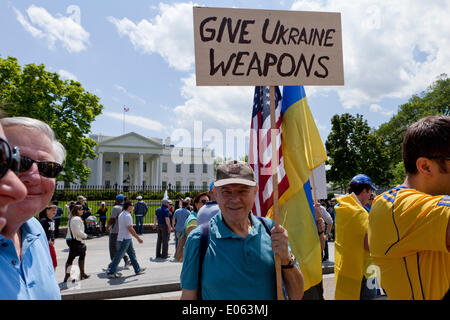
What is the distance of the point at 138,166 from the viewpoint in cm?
6969

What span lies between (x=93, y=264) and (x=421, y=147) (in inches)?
394

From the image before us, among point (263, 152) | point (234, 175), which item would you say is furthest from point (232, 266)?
point (263, 152)

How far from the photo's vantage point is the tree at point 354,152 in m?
35.4

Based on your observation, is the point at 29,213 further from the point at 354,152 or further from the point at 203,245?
the point at 354,152

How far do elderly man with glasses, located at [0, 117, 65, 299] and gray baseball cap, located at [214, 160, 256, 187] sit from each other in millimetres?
1038

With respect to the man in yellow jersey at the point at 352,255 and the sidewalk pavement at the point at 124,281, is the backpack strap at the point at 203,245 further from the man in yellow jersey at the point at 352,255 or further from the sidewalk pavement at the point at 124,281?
the sidewalk pavement at the point at 124,281

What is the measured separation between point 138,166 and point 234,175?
2773 inches

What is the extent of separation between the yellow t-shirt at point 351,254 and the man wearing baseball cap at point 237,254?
116 centimetres

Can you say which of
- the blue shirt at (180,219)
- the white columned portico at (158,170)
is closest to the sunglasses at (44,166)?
the blue shirt at (180,219)

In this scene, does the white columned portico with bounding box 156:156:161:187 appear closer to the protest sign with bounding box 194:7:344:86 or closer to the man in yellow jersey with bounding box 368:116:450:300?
the protest sign with bounding box 194:7:344:86

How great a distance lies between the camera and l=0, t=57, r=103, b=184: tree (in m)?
21.3

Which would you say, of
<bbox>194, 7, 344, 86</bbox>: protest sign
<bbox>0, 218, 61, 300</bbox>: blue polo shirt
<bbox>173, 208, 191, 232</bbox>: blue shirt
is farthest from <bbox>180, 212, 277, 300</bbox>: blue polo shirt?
<bbox>173, 208, 191, 232</bbox>: blue shirt
